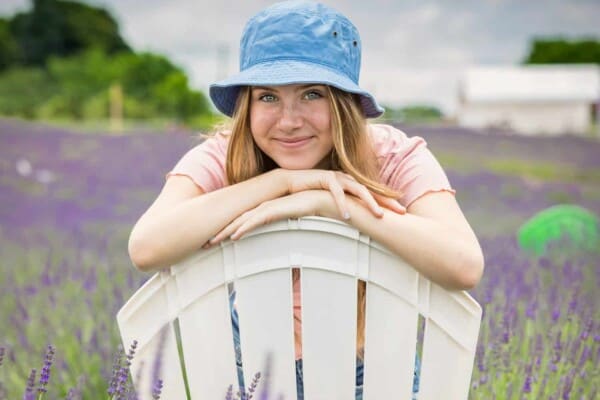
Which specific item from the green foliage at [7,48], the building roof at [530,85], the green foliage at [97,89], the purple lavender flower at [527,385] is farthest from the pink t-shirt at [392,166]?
the green foliage at [7,48]

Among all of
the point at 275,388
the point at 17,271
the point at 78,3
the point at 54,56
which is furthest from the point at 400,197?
the point at 78,3

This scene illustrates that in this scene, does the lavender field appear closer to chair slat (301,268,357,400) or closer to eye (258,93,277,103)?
eye (258,93,277,103)

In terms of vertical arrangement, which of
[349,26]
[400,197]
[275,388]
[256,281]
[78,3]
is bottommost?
[275,388]

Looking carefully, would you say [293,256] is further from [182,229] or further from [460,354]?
[460,354]

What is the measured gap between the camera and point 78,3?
38.5m

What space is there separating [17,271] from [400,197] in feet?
9.30

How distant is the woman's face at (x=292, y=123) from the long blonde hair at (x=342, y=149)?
0.03m

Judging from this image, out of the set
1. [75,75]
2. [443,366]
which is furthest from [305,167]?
[75,75]

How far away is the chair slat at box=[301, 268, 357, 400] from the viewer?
1.39 metres

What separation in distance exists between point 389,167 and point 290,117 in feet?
0.98

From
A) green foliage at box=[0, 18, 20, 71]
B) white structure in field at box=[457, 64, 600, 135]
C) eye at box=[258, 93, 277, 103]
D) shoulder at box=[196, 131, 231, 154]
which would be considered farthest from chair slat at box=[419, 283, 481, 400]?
green foliage at box=[0, 18, 20, 71]

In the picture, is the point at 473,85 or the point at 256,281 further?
the point at 473,85

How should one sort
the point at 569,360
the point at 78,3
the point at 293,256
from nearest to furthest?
the point at 293,256
the point at 569,360
the point at 78,3

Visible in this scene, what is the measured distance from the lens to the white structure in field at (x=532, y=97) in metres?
27.0
